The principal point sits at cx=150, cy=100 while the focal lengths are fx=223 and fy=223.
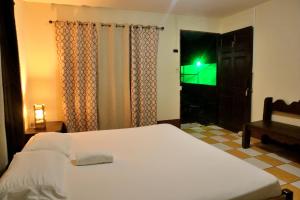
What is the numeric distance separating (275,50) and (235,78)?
0.98 metres

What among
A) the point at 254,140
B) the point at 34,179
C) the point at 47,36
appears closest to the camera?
the point at 34,179

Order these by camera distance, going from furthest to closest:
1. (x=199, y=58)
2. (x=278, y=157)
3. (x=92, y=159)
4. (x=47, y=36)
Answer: (x=199, y=58), (x=47, y=36), (x=278, y=157), (x=92, y=159)

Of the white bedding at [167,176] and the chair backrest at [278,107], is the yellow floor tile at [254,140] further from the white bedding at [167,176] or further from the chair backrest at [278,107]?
the white bedding at [167,176]

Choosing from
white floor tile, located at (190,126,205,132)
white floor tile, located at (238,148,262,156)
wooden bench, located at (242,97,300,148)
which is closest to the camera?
wooden bench, located at (242,97,300,148)

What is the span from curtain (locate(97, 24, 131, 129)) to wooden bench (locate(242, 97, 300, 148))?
2.15 meters

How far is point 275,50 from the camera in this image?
3.72m

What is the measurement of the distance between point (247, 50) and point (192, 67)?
2280mm

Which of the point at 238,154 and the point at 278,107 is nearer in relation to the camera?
the point at 238,154

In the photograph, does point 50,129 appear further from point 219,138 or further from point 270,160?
point 270,160

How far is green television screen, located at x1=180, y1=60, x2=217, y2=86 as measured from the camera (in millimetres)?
5383

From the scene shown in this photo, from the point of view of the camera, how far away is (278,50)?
3.66 metres

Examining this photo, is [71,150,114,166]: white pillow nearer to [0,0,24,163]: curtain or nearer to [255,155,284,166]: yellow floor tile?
[0,0,24,163]: curtain

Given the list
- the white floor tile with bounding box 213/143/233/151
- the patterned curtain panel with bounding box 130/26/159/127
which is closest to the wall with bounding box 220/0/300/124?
the white floor tile with bounding box 213/143/233/151

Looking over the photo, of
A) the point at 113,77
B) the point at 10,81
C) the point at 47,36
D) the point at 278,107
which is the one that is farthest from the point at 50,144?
the point at 278,107
